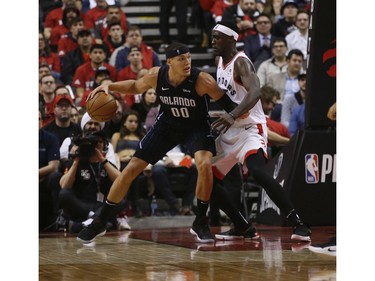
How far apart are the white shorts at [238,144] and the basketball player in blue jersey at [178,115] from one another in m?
0.27

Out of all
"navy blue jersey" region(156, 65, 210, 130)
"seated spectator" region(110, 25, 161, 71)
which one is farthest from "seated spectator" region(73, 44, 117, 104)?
"navy blue jersey" region(156, 65, 210, 130)

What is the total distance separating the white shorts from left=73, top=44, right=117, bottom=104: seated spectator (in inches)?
232

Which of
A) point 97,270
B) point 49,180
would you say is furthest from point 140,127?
point 97,270

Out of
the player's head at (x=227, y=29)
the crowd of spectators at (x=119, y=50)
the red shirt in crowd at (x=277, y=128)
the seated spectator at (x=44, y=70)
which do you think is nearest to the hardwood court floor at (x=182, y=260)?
the player's head at (x=227, y=29)

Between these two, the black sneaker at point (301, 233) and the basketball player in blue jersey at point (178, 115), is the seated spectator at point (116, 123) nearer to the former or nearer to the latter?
the basketball player in blue jersey at point (178, 115)

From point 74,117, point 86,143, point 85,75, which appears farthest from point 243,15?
point 86,143

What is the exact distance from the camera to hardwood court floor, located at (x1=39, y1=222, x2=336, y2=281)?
5926mm

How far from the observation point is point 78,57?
15.5m

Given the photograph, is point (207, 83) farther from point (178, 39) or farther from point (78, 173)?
point (178, 39)

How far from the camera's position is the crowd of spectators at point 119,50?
13.0 m

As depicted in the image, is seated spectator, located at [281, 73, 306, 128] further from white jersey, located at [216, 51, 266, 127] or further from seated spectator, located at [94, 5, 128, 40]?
white jersey, located at [216, 51, 266, 127]

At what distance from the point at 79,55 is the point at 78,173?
4982mm

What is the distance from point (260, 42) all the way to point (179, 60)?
25.9ft

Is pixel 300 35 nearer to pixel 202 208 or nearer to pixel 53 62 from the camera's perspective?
pixel 53 62
